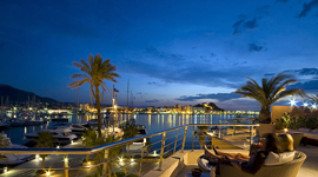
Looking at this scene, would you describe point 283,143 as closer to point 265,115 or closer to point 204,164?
point 204,164

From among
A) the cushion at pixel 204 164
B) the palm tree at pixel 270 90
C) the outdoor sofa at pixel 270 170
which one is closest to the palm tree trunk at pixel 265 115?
the palm tree at pixel 270 90

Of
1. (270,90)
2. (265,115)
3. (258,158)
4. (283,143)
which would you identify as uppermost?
(270,90)

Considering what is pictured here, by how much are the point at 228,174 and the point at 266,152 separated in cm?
51

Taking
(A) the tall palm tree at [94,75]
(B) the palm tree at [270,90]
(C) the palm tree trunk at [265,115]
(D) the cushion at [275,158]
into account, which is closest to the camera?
(D) the cushion at [275,158]

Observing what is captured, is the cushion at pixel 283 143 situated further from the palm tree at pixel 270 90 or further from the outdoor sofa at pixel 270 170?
the palm tree at pixel 270 90

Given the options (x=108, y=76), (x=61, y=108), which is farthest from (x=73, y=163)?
(x=61, y=108)

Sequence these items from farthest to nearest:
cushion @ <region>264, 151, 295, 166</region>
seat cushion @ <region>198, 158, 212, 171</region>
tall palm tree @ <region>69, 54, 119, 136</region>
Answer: tall palm tree @ <region>69, 54, 119, 136</region> → seat cushion @ <region>198, 158, 212, 171</region> → cushion @ <region>264, 151, 295, 166</region>

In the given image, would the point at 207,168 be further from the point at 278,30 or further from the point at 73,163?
the point at 278,30

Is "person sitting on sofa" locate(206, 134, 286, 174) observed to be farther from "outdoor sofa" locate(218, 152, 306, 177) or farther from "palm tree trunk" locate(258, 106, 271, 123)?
"palm tree trunk" locate(258, 106, 271, 123)

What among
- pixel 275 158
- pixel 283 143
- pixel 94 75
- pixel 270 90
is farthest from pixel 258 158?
pixel 94 75

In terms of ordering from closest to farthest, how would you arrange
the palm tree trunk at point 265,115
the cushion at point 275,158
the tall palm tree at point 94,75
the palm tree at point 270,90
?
the cushion at point 275,158 < the palm tree trunk at point 265,115 < the palm tree at point 270,90 < the tall palm tree at point 94,75

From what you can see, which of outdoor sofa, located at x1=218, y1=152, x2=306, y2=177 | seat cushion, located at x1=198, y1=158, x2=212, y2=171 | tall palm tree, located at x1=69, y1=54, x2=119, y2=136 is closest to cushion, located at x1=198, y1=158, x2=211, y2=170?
seat cushion, located at x1=198, y1=158, x2=212, y2=171

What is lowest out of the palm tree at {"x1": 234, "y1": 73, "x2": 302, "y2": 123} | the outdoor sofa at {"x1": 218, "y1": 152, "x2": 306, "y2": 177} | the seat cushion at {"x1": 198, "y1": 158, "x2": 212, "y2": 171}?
the seat cushion at {"x1": 198, "y1": 158, "x2": 212, "y2": 171}

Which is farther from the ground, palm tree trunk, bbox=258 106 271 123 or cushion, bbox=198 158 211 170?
palm tree trunk, bbox=258 106 271 123
